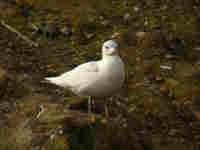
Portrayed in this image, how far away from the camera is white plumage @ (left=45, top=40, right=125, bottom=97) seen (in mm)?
4125

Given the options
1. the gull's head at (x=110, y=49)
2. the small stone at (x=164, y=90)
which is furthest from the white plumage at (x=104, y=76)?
the small stone at (x=164, y=90)

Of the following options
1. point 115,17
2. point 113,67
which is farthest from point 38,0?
point 113,67

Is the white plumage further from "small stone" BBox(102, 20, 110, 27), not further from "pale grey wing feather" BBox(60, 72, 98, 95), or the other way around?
"small stone" BBox(102, 20, 110, 27)

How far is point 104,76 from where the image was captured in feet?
13.5

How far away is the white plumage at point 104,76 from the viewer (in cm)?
412

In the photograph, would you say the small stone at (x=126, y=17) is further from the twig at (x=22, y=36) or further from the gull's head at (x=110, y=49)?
the gull's head at (x=110, y=49)

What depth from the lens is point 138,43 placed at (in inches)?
281

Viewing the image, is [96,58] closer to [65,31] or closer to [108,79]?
[65,31]

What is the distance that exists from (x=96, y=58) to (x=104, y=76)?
269 cm

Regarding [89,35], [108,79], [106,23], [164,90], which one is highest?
[108,79]

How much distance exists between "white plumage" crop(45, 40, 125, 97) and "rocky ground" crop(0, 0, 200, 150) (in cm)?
27

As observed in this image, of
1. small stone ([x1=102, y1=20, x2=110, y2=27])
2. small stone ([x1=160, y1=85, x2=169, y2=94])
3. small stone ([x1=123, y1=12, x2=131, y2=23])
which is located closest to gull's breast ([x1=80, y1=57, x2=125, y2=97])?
small stone ([x1=160, y1=85, x2=169, y2=94])

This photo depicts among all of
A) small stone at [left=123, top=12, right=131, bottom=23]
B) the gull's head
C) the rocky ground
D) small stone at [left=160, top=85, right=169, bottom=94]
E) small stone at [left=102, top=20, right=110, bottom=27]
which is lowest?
small stone at [left=160, top=85, right=169, bottom=94]

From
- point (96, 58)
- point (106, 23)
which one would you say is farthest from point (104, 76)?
point (106, 23)
